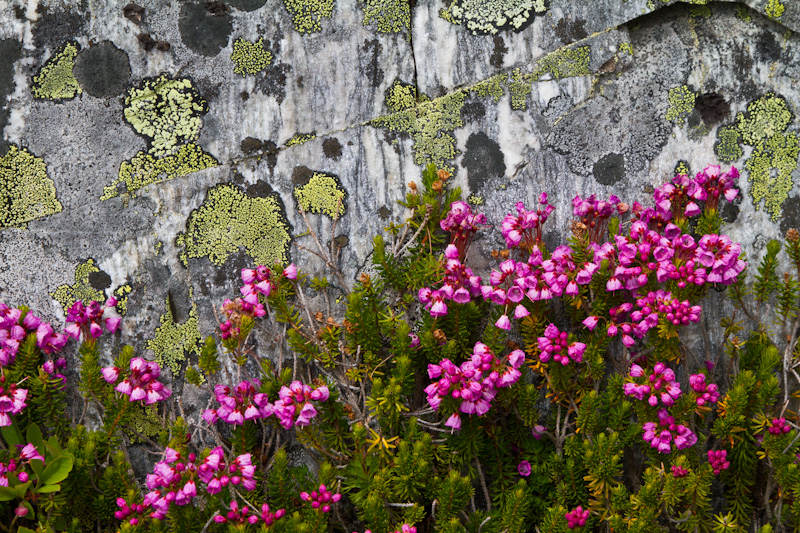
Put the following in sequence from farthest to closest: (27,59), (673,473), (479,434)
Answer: (27,59) → (479,434) → (673,473)

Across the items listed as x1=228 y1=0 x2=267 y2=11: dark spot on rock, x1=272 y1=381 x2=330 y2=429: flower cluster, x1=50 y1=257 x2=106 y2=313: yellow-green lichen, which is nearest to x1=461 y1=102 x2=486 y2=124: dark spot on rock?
x1=228 y1=0 x2=267 y2=11: dark spot on rock

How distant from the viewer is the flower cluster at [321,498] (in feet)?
8.02

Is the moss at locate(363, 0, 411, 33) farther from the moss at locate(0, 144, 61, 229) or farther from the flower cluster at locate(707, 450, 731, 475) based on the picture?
the flower cluster at locate(707, 450, 731, 475)

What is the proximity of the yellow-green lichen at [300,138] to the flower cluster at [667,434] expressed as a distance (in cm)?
197

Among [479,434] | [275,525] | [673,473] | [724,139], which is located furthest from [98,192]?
[724,139]

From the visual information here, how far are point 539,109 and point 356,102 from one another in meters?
0.89

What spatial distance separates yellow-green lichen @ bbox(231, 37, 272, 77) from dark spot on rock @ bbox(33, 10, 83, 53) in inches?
29.1

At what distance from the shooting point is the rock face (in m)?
3.04

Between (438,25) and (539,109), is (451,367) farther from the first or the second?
(438,25)

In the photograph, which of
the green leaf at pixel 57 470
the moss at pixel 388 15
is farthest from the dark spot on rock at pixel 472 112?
the green leaf at pixel 57 470

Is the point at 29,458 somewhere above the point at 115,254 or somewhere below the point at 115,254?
below

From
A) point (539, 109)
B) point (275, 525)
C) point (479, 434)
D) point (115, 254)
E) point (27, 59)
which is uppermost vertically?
point (27, 59)

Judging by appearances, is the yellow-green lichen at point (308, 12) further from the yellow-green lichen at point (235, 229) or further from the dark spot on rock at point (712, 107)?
the dark spot on rock at point (712, 107)

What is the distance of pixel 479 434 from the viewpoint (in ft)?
8.84
